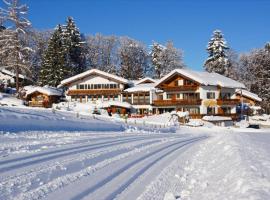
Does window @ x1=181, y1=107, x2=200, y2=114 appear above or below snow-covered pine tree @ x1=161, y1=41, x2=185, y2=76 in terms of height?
below

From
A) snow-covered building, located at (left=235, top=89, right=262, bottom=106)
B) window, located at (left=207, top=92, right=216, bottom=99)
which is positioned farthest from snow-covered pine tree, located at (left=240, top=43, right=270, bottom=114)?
window, located at (left=207, top=92, right=216, bottom=99)

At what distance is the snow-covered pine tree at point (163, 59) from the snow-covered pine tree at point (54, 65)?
24.6 m

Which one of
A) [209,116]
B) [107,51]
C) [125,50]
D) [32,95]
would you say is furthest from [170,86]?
[107,51]

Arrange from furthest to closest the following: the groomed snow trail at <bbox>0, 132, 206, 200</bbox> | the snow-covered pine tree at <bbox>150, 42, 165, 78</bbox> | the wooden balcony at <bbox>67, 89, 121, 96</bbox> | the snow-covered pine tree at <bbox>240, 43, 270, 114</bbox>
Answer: the snow-covered pine tree at <bbox>150, 42, 165, 78</bbox> → the snow-covered pine tree at <bbox>240, 43, 270, 114</bbox> → the wooden balcony at <bbox>67, 89, 121, 96</bbox> → the groomed snow trail at <bbox>0, 132, 206, 200</bbox>

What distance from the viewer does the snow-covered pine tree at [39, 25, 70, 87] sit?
242 ft

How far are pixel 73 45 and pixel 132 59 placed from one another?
18423mm

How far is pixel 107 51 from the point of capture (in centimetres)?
10388

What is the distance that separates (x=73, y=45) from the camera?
273ft

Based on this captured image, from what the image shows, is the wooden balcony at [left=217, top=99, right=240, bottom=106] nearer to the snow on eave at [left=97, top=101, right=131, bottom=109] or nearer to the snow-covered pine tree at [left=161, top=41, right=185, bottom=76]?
the snow on eave at [left=97, top=101, right=131, bottom=109]

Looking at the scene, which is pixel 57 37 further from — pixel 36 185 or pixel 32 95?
pixel 36 185

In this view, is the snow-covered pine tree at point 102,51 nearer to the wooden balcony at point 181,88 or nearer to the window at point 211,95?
the wooden balcony at point 181,88

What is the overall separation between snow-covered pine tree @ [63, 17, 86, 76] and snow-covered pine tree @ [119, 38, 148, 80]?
11092mm

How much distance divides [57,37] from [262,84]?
3925 centimetres

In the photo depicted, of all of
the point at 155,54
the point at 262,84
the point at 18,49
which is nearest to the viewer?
the point at 18,49
